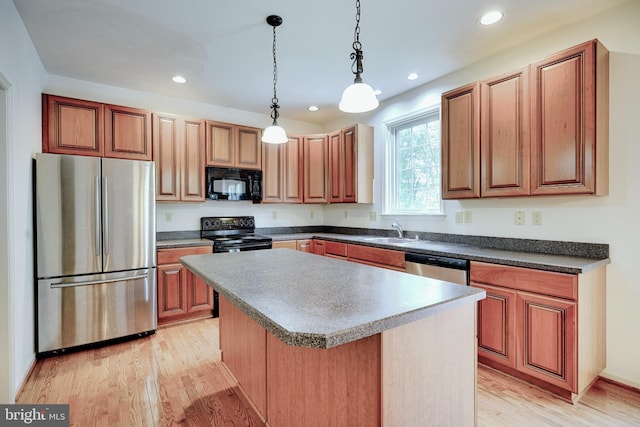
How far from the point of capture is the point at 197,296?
3443 millimetres

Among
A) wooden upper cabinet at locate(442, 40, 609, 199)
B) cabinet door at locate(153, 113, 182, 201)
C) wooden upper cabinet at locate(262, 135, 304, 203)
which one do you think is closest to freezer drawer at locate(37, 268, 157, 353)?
cabinet door at locate(153, 113, 182, 201)

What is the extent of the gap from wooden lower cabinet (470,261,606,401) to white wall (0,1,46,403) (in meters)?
3.20

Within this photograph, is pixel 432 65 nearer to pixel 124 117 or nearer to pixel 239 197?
pixel 239 197

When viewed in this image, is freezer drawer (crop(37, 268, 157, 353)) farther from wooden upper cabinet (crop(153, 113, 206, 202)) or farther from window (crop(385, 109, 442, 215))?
window (crop(385, 109, 442, 215))

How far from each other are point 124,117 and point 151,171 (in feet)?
2.29

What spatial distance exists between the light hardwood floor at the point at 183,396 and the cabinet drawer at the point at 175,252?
91 centimetres

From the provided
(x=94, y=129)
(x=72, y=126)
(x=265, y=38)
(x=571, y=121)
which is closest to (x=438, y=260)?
(x=571, y=121)

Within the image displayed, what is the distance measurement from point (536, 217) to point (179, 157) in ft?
11.6

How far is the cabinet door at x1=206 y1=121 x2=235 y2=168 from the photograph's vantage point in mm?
3744

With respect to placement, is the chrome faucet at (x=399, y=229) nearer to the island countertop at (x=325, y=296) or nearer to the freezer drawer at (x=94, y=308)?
the island countertop at (x=325, y=296)

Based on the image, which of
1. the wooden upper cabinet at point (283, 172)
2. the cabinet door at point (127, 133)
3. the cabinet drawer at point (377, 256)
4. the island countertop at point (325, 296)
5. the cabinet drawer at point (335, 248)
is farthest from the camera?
the wooden upper cabinet at point (283, 172)

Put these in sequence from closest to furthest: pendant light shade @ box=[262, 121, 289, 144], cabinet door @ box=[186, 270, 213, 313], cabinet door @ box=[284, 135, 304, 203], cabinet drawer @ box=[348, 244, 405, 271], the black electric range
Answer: pendant light shade @ box=[262, 121, 289, 144], cabinet drawer @ box=[348, 244, 405, 271], cabinet door @ box=[186, 270, 213, 313], the black electric range, cabinet door @ box=[284, 135, 304, 203]

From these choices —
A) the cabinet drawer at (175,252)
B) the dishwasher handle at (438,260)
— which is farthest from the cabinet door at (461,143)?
the cabinet drawer at (175,252)

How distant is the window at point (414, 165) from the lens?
3.41m
